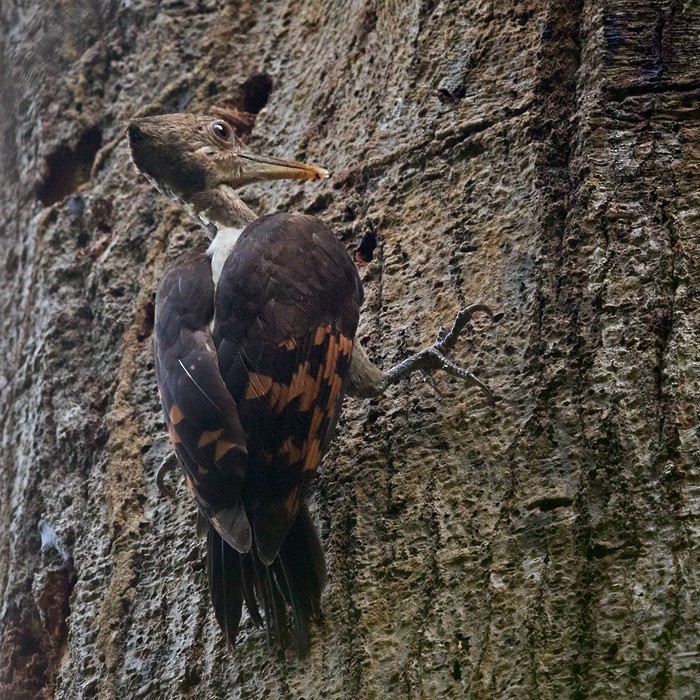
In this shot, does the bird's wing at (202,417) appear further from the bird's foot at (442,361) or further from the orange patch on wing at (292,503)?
the bird's foot at (442,361)

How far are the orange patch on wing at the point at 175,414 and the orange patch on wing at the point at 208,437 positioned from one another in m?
0.10

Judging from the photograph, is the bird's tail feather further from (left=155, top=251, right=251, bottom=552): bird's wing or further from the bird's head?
the bird's head

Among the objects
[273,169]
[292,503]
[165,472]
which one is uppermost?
[273,169]

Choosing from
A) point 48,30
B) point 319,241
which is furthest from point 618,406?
point 48,30

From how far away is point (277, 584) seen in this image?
245cm

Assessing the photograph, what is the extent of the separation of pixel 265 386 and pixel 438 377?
40cm

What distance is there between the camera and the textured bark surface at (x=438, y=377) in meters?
2.07

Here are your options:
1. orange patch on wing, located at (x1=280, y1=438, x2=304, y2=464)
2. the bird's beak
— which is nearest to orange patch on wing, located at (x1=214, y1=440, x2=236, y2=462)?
orange patch on wing, located at (x1=280, y1=438, x2=304, y2=464)

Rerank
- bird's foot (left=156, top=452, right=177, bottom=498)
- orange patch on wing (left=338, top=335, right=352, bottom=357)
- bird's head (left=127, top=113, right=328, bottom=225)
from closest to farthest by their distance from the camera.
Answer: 1. orange patch on wing (left=338, top=335, right=352, bottom=357)
2. bird's foot (left=156, top=452, right=177, bottom=498)
3. bird's head (left=127, top=113, right=328, bottom=225)

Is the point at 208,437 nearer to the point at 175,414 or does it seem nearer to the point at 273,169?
the point at 175,414

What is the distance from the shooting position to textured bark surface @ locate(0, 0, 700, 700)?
81.5 inches

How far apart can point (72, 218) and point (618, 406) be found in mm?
2312

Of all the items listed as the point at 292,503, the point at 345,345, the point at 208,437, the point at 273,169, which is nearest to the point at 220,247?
the point at 273,169

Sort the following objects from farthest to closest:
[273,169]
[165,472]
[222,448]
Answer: [273,169] → [165,472] → [222,448]
